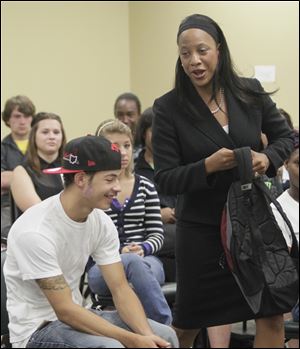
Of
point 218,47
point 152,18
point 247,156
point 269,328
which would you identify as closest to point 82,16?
point 152,18

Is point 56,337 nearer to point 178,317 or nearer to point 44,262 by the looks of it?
point 44,262

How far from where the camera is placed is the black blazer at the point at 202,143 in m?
1.74

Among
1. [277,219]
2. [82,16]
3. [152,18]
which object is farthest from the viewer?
[152,18]

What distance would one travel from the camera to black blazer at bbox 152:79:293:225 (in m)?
1.74

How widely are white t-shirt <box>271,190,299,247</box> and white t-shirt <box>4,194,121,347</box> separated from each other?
525 millimetres

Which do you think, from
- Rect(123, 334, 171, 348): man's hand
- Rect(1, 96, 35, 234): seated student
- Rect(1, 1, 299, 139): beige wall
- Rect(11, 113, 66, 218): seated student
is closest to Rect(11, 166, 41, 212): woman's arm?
Rect(11, 113, 66, 218): seated student

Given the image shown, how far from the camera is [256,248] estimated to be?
5.40 ft

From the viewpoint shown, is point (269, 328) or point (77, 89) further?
point (77, 89)

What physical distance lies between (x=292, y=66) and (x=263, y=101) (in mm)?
2712

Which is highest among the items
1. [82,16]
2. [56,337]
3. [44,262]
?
[82,16]

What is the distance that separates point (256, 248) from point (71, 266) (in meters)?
0.57

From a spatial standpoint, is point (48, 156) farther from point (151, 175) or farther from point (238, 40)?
point (238, 40)

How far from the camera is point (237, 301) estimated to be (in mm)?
1812

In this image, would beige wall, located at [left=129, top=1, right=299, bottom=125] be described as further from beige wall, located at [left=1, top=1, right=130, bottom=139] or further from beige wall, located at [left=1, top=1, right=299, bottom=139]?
beige wall, located at [left=1, top=1, right=130, bottom=139]
